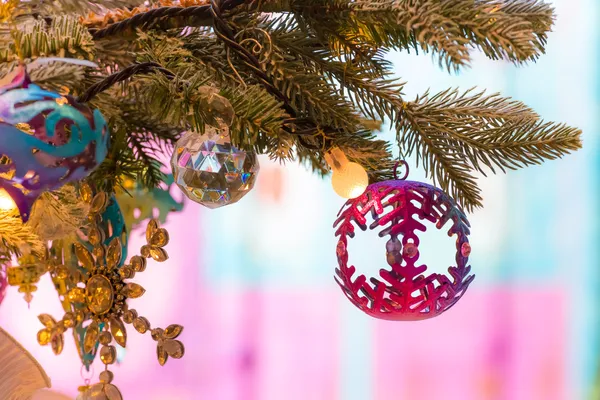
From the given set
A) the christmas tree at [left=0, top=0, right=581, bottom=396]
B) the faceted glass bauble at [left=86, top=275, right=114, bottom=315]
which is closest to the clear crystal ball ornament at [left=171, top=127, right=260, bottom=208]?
the christmas tree at [left=0, top=0, right=581, bottom=396]

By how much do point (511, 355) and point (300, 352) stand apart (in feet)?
1.18

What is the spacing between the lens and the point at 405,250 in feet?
1.32

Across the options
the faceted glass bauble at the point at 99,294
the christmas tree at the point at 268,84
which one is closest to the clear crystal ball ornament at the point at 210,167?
the christmas tree at the point at 268,84

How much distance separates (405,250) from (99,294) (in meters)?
0.23

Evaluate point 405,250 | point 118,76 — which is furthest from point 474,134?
point 118,76

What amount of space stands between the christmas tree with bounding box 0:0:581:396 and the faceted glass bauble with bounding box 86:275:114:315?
1cm

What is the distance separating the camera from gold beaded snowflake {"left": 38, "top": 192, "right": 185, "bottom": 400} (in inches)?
19.0

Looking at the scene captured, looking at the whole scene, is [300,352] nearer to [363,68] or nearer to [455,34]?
[363,68]

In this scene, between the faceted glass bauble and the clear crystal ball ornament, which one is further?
the faceted glass bauble

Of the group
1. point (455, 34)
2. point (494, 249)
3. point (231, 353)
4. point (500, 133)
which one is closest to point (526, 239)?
point (494, 249)

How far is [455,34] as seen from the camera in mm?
328

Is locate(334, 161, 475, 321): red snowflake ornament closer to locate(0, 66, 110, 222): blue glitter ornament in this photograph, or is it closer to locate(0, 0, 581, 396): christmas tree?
locate(0, 0, 581, 396): christmas tree

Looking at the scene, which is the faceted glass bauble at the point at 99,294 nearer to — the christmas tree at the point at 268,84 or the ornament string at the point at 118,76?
the christmas tree at the point at 268,84

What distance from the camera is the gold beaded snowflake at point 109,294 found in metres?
0.48
